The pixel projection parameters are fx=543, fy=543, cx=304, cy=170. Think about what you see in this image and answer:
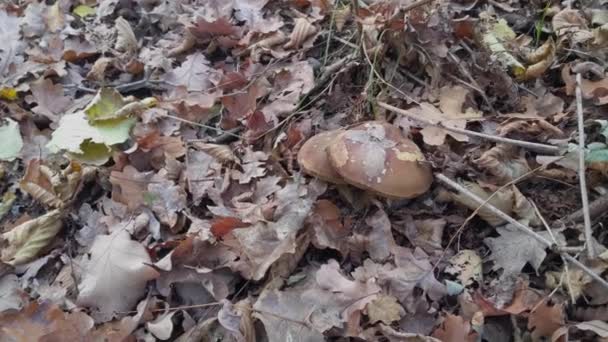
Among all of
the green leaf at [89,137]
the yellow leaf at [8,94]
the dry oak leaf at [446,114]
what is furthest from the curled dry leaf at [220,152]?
the yellow leaf at [8,94]

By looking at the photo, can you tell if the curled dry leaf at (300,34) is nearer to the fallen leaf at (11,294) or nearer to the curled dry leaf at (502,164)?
the curled dry leaf at (502,164)

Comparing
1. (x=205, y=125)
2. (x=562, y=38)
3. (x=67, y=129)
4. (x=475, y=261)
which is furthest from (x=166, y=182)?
(x=562, y=38)

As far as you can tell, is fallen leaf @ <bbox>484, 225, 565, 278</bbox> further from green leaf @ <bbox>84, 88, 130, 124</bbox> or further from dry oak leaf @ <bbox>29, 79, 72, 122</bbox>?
dry oak leaf @ <bbox>29, 79, 72, 122</bbox>

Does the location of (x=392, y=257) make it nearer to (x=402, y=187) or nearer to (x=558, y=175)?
(x=402, y=187)

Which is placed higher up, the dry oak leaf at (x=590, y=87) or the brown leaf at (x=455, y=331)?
the dry oak leaf at (x=590, y=87)

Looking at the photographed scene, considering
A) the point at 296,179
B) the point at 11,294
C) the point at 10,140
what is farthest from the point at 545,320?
the point at 10,140

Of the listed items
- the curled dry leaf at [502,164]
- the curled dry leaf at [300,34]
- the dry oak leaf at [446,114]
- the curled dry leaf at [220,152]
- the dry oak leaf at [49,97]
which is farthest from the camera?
the curled dry leaf at [300,34]
